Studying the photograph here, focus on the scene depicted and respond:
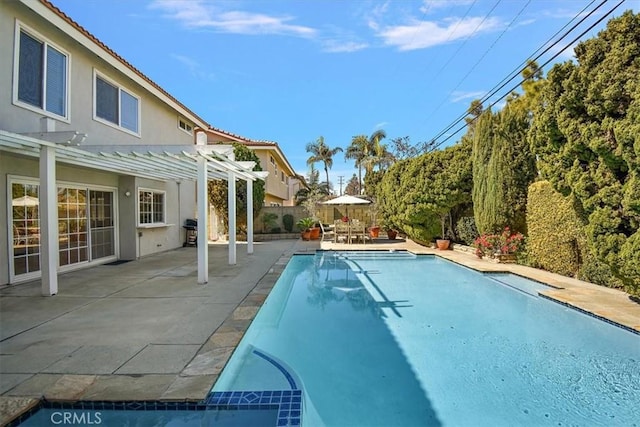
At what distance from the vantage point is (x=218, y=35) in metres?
12.8

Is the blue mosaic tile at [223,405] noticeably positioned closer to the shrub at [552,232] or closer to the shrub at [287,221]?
the shrub at [552,232]

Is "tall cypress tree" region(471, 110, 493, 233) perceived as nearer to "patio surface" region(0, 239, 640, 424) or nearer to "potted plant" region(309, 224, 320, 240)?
"patio surface" region(0, 239, 640, 424)

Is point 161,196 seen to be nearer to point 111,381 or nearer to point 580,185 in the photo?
point 111,381

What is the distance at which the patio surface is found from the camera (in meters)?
3.48

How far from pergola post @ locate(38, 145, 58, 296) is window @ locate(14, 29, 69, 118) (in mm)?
1719

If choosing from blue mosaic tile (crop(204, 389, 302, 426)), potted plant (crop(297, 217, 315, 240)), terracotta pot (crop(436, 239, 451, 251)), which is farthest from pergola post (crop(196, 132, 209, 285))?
potted plant (crop(297, 217, 315, 240))

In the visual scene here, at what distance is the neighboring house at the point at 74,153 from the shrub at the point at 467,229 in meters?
8.77

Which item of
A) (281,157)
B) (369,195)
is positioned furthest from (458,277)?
(281,157)

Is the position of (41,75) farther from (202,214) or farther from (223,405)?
(223,405)

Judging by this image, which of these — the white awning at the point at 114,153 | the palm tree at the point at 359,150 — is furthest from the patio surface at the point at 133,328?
the palm tree at the point at 359,150

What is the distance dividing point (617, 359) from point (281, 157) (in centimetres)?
2386

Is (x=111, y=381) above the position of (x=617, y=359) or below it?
above

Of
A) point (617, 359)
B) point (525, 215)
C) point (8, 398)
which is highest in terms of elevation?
point (525, 215)

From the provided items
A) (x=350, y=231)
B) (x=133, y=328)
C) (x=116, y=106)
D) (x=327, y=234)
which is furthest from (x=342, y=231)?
(x=133, y=328)
